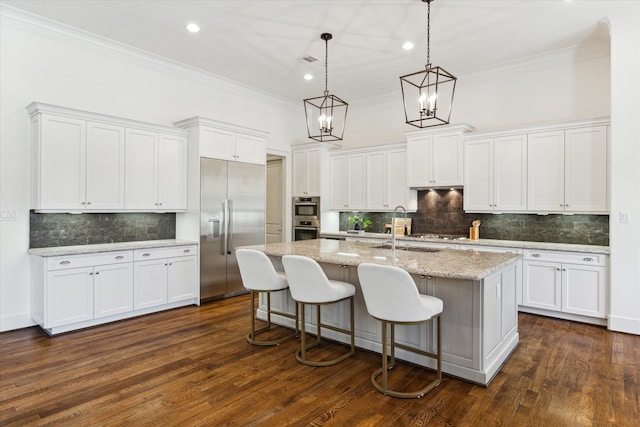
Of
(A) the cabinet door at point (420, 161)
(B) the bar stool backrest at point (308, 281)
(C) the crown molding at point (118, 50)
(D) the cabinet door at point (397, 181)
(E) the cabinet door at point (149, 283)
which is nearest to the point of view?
(B) the bar stool backrest at point (308, 281)

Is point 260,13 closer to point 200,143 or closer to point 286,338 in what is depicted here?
point 200,143

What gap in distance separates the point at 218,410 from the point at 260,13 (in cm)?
378

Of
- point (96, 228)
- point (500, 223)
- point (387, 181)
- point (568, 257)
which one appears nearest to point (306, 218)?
point (387, 181)

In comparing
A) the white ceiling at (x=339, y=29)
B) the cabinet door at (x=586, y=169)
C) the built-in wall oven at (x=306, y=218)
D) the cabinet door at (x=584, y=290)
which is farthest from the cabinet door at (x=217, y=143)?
the cabinet door at (x=584, y=290)

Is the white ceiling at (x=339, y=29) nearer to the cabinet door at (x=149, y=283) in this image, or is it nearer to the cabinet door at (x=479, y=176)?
the cabinet door at (x=479, y=176)

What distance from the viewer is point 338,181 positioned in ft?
22.4

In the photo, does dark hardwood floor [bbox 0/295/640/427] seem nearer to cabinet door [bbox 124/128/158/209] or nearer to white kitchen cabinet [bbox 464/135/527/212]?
cabinet door [bbox 124/128/158/209]

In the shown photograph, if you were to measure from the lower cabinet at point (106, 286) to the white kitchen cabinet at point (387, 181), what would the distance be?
10.1 feet

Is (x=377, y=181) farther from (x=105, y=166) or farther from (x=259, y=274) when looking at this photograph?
(x=105, y=166)

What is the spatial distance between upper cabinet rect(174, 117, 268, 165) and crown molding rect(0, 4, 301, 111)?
2.78ft

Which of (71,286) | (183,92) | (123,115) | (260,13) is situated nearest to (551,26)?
(260,13)

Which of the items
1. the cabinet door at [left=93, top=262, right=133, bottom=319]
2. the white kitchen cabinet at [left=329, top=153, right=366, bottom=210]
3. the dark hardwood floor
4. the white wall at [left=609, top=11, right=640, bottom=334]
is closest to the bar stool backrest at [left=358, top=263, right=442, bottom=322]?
the dark hardwood floor

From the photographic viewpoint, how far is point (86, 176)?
432 cm

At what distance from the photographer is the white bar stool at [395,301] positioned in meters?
2.54
